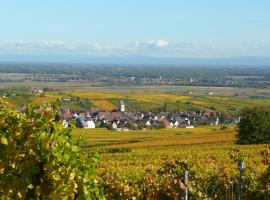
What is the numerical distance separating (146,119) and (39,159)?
378 ft

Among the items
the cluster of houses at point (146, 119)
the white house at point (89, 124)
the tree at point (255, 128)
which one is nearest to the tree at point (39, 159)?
the tree at point (255, 128)

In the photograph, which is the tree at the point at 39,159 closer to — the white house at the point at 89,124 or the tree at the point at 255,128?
the tree at the point at 255,128

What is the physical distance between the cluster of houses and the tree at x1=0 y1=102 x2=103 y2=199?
9993cm

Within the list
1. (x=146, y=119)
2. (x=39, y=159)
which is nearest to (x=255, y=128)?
(x=39, y=159)

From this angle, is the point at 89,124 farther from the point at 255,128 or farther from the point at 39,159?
the point at 39,159

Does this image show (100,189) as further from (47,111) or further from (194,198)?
(194,198)

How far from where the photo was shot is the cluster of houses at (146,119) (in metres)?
109

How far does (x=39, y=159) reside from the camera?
4.71m

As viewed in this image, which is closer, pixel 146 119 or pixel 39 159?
pixel 39 159

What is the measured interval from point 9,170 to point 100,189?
107 cm

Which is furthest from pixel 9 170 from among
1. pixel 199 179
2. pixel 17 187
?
pixel 199 179

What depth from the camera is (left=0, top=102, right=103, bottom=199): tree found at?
461 centimetres

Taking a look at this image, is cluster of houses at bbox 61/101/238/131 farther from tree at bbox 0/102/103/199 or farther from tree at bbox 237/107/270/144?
tree at bbox 0/102/103/199

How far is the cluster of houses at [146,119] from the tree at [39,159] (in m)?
99.9
